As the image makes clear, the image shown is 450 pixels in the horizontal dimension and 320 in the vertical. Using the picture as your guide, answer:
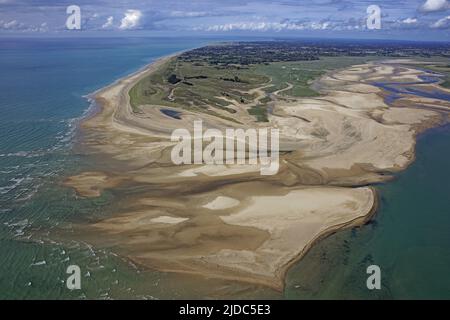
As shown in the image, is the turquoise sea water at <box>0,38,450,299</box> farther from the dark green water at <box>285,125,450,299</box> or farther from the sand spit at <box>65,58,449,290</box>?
the sand spit at <box>65,58,449,290</box>

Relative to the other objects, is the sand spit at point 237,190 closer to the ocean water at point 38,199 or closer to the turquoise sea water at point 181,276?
the turquoise sea water at point 181,276

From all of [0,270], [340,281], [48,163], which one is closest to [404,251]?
[340,281]

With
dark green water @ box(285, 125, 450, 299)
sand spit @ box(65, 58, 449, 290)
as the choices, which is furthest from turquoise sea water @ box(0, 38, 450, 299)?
sand spit @ box(65, 58, 449, 290)

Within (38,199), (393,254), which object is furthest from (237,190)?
(38,199)

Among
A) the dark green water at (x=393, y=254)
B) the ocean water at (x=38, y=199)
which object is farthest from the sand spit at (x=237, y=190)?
the ocean water at (x=38, y=199)

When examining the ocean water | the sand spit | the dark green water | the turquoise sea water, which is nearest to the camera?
the turquoise sea water

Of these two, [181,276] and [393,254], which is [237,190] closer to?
[181,276]
